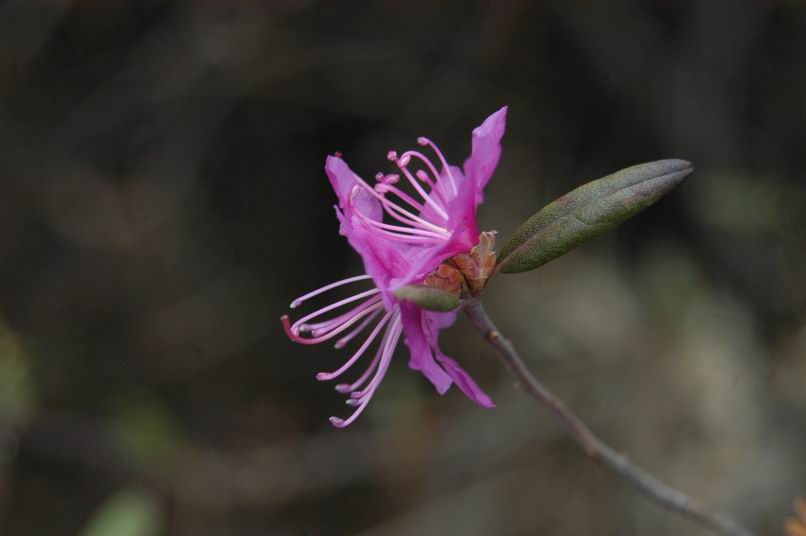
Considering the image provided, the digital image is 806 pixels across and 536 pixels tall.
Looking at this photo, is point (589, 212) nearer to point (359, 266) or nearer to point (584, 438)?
point (584, 438)

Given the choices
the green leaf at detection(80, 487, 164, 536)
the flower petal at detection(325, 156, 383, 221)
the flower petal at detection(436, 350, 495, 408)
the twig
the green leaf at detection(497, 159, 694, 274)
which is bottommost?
the green leaf at detection(80, 487, 164, 536)

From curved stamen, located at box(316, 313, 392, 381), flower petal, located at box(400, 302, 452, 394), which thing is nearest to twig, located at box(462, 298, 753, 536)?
flower petal, located at box(400, 302, 452, 394)

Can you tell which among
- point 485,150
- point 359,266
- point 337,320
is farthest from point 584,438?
point 359,266

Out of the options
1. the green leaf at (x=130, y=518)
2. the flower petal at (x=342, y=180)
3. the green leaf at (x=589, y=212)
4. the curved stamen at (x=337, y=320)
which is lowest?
the green leaf at (x=130, y=518)

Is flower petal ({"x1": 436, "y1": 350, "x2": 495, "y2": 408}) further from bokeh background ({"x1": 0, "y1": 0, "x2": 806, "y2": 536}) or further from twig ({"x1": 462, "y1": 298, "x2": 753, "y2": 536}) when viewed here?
bokeh background ({"x1": 0, "y1": 0, "x2": 806, "y2": 536})

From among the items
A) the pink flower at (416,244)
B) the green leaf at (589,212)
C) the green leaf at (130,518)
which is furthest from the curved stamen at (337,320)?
the green leaf at (130,518)

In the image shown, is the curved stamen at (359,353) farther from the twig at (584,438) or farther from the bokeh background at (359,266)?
the bokeh background at (359,266)
